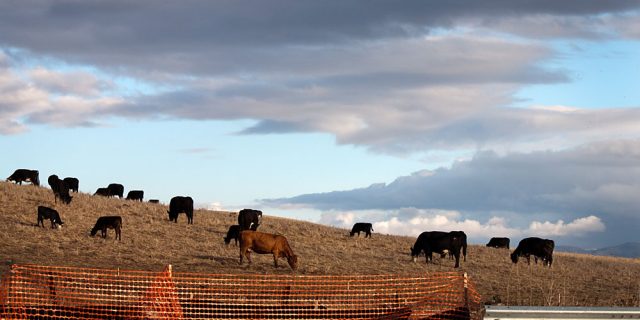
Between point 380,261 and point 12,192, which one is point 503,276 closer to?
point 380,261

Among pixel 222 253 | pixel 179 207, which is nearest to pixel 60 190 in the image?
pixel 179 207

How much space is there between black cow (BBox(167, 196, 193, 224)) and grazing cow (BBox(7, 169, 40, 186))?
41.1 feet

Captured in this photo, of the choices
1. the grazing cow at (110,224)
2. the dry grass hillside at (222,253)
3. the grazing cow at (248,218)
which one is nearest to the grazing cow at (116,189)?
the dry grass hillside at (222,253)

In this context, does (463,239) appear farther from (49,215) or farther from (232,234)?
(49,215)

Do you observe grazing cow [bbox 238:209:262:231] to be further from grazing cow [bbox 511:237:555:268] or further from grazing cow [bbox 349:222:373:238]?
grazing cow [bbox 511:237:555:268]

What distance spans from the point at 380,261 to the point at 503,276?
5359mm

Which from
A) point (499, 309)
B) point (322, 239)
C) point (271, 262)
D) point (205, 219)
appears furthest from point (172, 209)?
point (499, 309)

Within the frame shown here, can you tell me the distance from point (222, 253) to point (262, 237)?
2.66 meters

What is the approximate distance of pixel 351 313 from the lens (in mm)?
13891

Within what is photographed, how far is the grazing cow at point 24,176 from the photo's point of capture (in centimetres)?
5147

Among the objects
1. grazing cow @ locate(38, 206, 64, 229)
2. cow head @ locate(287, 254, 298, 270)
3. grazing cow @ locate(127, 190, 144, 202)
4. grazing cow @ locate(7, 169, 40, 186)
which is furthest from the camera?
grazing cow @ locate(127, 190, 144, 202)

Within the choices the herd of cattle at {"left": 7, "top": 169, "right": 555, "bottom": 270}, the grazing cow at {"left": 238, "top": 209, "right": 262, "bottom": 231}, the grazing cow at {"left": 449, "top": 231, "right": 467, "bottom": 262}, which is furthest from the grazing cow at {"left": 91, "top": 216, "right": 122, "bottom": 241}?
the grazing cow at {"left": 449, "top": 231, "right": 467, "bottom": 262}

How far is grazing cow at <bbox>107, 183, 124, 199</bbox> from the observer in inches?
2269

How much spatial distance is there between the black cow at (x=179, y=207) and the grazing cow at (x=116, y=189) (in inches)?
592
